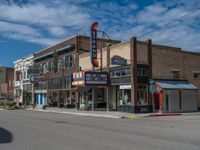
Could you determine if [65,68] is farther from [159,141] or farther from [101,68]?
[159,141]

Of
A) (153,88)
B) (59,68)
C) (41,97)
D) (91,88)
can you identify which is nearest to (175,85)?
(153,88)

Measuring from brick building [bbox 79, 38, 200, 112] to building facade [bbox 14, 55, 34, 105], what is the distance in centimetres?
2983

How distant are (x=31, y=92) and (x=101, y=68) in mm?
27899

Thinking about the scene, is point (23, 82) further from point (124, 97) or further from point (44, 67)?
point (124, 97)

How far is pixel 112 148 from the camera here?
1023cm

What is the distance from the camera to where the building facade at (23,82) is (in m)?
62.8

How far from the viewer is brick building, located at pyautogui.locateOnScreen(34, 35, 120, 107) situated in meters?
44.5

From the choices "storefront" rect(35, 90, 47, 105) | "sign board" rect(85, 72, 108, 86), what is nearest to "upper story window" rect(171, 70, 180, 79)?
"sign board" rect(85, 72, 108, 86)

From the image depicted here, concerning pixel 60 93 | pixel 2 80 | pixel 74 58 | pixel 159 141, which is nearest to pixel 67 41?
pixel 74 58

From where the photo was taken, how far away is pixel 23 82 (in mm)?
65875

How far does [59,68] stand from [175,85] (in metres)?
21.5

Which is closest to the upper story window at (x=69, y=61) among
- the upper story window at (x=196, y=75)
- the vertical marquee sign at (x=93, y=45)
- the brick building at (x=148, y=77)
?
the vertical marquee sign at (x=93, y=45)

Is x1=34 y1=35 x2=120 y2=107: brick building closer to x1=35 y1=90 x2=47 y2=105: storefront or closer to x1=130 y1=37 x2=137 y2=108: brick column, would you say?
x1=35 y1=90 x2=47 y2=105: storefront

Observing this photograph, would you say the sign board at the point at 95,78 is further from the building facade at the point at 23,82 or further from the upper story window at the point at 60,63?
the building facade at the point at 23,82
